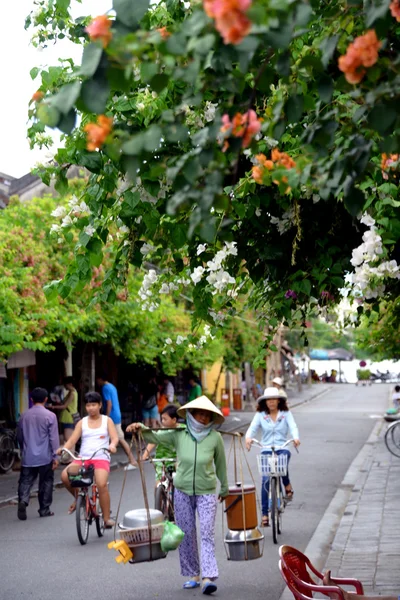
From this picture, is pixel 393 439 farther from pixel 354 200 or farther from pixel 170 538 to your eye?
pixel 354 200

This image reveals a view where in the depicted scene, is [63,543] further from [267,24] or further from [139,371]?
[139,371]

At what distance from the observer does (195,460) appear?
866 centimetres

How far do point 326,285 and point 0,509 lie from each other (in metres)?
10.2

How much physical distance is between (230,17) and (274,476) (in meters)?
9.67

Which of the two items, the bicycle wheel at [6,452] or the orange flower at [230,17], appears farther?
the bicycle wheel at [6,452]

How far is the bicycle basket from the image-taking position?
11242 mm

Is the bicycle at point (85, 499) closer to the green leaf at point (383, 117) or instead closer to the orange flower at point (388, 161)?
the orange flower at point (388, 161)

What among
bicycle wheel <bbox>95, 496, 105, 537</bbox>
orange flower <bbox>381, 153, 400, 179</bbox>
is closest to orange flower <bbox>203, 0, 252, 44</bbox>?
orange flower <bbox>381, 153, 400, 179</bbox>

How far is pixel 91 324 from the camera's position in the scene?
20.8 meters

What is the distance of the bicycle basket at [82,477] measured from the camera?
1124 cm

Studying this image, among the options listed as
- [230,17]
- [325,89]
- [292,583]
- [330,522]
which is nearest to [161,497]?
[330,522]

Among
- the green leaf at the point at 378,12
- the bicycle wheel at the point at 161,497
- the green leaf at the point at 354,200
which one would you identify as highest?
the green leaf at the point at 378,12

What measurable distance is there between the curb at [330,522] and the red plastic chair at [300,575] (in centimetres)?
280

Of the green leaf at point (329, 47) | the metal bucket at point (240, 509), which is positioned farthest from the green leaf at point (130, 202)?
the metal bucket at point (240, 509)
